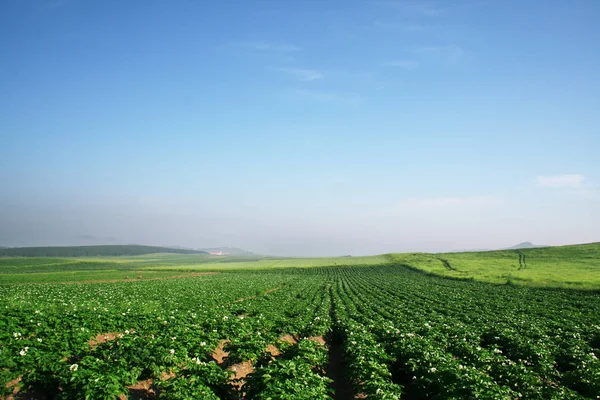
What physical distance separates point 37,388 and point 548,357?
18.7m

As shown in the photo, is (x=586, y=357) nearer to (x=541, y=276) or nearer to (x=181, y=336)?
(x=181, y=336)

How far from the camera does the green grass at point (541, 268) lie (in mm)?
53438

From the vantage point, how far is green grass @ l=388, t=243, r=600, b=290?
53.4m

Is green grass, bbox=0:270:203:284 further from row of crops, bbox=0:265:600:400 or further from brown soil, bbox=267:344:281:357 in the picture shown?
brown soil, bbox=267:344:281:357

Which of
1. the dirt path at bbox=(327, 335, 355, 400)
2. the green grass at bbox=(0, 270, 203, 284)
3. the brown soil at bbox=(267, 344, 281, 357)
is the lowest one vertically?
the green grass at bbox=(0, 270, 203, 284)

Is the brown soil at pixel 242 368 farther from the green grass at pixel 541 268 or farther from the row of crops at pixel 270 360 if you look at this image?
the green grass at pixel 541 268

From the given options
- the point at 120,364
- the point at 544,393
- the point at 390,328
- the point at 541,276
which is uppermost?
the point at 120,364

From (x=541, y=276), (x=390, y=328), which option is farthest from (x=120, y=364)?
(x=541, y=276)

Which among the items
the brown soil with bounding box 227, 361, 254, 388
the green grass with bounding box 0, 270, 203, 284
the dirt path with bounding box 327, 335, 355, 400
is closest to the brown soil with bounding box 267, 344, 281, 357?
the brown soil with bounding box 227, 361, 254, 388

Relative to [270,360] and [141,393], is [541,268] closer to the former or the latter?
[270,360]

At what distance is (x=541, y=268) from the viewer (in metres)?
73.2

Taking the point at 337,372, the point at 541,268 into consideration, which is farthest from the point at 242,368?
the point at 541,268

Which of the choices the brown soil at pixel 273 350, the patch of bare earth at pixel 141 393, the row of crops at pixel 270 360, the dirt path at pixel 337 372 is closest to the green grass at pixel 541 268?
the row of crops at pixel 270 360

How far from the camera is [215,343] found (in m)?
14.1
